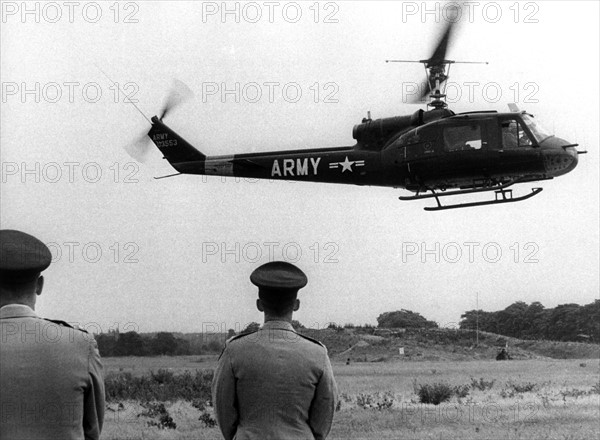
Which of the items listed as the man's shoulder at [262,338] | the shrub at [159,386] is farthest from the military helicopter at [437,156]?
the man's shoulder at [262,338]

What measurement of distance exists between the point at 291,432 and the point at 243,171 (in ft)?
45.6

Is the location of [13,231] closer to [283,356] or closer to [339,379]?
[283,356]

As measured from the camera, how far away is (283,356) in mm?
4320

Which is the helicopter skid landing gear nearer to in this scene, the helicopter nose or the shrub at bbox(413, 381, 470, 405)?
the helicopter nose

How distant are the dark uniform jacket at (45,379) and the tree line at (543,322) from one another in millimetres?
37521

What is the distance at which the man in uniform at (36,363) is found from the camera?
3.76 metres

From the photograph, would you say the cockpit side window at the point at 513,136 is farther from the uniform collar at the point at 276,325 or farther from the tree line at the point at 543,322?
the tree line at the point at 543,322

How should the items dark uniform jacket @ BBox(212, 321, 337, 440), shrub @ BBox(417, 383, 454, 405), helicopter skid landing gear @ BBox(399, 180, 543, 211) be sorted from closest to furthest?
dark uniform jacket @ BBox(212, 321, 337, 440) < helicopter skid landing gear @ BBox(399, 180, 543, 211) < shrub @ BBox(417, 383, 454, 405)

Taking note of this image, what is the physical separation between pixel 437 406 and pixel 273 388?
59.8 ft

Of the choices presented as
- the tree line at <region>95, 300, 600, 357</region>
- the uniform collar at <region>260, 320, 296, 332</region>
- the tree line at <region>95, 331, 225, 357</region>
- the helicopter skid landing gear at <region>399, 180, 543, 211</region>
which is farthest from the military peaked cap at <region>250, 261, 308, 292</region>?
the tree line at <region>95, 300, 600, 357</region>

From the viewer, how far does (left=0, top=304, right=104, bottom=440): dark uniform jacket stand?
3779 millimetres

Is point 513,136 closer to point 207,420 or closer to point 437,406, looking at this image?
point 437,406

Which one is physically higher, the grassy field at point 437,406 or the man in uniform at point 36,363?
the man in uniform at point 36,363

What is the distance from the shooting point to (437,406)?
2184 cm
